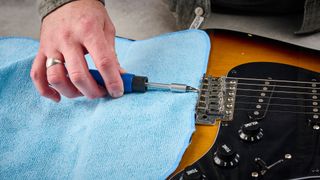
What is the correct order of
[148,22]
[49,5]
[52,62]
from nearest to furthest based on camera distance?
[52,62] < [49,5] < [148,22]

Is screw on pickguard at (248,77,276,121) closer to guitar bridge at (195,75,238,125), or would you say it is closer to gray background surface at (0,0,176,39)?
guitar bridge at (195,75,238,125)

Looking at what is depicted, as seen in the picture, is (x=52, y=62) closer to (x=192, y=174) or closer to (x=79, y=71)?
(x=79, y=71)

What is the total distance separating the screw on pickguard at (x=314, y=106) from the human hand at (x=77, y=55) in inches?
11.3

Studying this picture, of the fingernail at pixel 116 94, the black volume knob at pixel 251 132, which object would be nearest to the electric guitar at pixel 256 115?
the black volume knob at pixel 251 132

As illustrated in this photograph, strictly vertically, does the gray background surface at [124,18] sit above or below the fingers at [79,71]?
below

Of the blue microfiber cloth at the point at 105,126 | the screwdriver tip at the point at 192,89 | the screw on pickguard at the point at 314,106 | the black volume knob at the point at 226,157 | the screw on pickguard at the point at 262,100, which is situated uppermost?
the screw on pickguard at the point at 314,106

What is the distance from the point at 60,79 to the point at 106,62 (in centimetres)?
7

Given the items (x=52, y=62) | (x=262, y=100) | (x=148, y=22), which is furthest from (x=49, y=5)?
(x=262, y=100)

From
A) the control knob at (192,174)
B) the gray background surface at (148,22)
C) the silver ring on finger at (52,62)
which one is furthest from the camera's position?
the gray background surface at (148,22)

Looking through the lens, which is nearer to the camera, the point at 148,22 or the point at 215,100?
the point at 215,100

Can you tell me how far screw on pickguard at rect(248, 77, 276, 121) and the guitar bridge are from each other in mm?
34

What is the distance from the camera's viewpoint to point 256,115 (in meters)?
0.67

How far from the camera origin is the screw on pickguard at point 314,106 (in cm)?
64

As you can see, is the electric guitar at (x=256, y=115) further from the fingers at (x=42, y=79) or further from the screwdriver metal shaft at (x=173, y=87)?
the fingers at (x=42, y=79)
